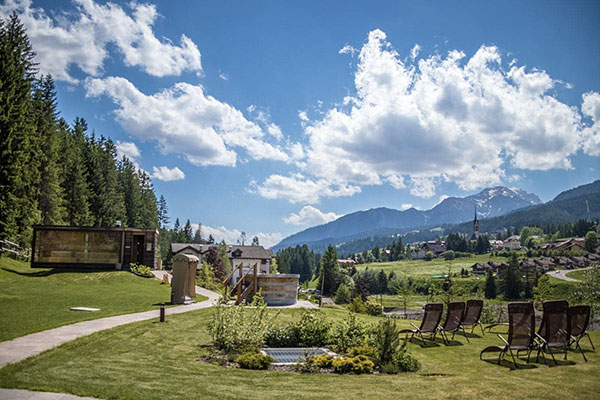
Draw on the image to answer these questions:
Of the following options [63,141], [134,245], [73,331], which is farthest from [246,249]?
[73,331]

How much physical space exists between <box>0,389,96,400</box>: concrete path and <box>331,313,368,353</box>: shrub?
628 centimetres

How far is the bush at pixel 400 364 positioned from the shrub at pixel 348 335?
5.17 feet

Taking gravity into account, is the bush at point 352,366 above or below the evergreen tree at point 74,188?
below

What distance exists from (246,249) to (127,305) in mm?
64871

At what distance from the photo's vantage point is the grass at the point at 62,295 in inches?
453

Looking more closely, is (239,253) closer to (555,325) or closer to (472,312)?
(472,312)

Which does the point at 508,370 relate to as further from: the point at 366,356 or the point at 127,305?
the point at 127,305

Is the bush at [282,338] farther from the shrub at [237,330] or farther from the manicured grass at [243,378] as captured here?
the manicured grass at [243,378]

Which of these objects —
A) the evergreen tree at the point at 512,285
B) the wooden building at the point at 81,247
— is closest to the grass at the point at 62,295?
the wooden building at the point at 81,247

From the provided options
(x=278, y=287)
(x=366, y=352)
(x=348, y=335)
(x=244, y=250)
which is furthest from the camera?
(x=244, y=250)

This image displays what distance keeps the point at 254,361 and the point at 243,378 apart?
1179 mm

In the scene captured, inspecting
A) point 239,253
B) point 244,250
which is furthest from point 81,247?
point 244,250

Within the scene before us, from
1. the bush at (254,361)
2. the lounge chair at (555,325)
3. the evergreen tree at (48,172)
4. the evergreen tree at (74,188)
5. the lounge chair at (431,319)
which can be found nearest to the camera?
the bush at (254,361)

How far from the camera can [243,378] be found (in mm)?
7332
